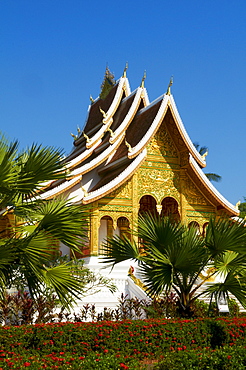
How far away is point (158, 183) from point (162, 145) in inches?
50.9

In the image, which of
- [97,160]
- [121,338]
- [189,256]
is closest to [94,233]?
[97,160]

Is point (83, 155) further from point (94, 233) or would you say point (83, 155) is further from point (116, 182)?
point (94, 233)

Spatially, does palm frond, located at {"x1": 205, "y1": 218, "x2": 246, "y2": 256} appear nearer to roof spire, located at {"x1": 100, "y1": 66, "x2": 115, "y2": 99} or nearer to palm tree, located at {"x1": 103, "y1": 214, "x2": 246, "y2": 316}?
palm tree, located at {"x1": 103, "y1": 214, "x2": 246, "y2": 316}

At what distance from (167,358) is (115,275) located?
866cm

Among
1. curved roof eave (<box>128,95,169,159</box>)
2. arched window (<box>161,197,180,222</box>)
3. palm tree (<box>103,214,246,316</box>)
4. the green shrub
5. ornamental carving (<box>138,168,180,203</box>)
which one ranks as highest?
curved roof eave (<box>128,95,169,159</box>)

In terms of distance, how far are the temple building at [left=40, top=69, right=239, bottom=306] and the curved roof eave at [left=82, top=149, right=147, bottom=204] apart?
3 cm

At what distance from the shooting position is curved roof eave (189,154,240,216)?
15.9 meters

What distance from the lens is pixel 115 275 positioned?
13898mm

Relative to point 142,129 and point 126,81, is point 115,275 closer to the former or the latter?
point 142,129

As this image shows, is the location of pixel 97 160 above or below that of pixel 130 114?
below

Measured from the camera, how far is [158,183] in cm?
1614

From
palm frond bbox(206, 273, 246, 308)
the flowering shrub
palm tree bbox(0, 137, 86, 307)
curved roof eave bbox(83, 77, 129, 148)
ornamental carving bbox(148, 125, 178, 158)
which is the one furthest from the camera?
curved roof eave bbox(83, 77, 129, 148)

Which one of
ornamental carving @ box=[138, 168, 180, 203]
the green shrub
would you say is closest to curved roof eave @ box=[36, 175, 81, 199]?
ornamental carving @ box=[138, 168, 180, 203]

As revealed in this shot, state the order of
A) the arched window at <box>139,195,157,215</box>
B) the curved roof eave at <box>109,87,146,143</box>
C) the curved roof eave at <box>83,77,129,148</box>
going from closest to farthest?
the curved roof eave at <box>109,87,146,143</box> < the curved roof eave at <box>83,77,129,148</box> < the arched window at <box>139,195,157,215</box>
